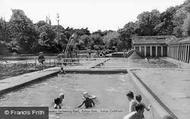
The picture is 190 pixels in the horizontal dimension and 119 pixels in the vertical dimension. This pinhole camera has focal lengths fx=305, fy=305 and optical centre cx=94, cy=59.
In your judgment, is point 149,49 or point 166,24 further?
point 166,24

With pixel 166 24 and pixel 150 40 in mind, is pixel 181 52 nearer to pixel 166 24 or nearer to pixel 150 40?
pixel 150 40

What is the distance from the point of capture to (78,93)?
16.8m

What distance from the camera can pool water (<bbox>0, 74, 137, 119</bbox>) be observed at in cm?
926

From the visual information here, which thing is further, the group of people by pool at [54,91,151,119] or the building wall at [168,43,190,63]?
the building wall at [168,43,190,63]

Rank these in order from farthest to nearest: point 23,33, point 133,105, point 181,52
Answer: point 23,33 → point 181,52 → point 133,105

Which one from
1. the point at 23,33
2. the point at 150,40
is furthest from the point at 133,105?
the point at 150,40

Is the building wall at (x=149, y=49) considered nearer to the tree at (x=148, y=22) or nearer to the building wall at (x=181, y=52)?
the building wall at (x=181, y=52)

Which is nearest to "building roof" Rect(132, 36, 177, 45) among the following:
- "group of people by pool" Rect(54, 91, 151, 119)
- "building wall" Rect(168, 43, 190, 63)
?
"building wall" Rect(168, 43, 190, 63)

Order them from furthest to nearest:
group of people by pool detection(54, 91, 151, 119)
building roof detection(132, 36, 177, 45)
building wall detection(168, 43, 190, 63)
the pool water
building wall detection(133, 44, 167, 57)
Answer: building wall detection(133, 44, 167, 57) → building roof detection(132, 36, 177, 45) → building wall detection(168, 43, 190, 63) → the pool water → group of people by pool detection(54, 91, 151, 119)

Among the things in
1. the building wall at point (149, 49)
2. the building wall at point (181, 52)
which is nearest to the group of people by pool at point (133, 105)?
the building wall at point (181, 52)

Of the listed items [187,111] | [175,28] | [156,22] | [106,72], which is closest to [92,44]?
[156,22]

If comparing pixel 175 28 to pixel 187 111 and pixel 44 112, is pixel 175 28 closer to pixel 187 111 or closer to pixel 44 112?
pixel 187 111

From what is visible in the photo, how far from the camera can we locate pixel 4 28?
61.1m

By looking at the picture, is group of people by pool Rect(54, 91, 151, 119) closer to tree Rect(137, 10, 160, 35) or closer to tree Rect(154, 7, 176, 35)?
tree Rect(154, 7, 176, 35)
